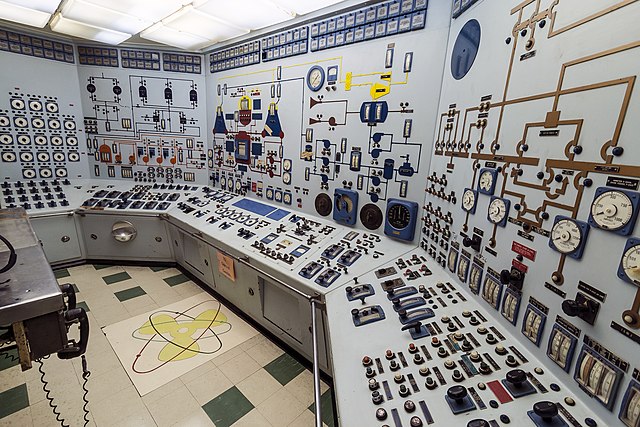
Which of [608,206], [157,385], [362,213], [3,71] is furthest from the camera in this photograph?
[3,71]

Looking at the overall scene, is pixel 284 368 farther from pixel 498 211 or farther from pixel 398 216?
pixel 498 211

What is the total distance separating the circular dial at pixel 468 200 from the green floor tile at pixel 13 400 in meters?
3.18

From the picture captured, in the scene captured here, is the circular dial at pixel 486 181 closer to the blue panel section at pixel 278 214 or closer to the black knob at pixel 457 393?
the black knob at pixel 457 393

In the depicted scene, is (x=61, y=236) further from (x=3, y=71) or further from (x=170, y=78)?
(x=170, y=78)

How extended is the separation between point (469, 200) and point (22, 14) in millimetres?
4194

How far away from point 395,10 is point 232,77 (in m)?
2.26

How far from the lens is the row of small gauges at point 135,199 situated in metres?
3.73

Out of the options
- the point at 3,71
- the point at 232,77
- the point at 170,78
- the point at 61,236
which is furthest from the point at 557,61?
the point at 3,71

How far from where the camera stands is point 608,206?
89 centimetres

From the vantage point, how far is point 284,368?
2.39 metres

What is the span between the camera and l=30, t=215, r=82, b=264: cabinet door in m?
3.54

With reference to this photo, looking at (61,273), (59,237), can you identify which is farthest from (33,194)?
(61,273)

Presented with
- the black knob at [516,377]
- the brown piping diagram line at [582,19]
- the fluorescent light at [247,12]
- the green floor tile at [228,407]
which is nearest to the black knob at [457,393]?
the black knob at [516,377]

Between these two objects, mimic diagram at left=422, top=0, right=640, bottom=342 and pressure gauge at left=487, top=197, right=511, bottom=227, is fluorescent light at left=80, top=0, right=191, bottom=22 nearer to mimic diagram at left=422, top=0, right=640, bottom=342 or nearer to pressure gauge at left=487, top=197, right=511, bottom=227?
mimic diagram at left=422, top=0, right=640, bottom=342
